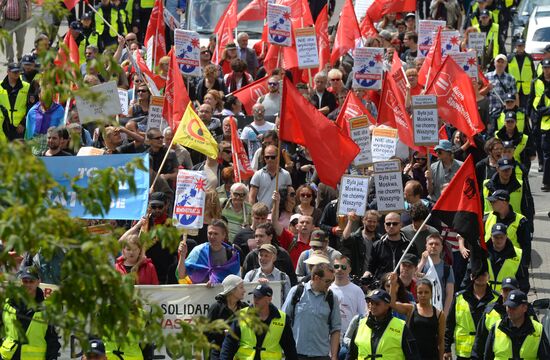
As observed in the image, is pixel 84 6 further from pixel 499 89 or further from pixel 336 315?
pixel 336 315

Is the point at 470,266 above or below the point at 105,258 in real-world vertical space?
below

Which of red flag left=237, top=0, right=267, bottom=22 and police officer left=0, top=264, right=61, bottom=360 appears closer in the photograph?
police officer left=0, top=264, right=61, bottom=360

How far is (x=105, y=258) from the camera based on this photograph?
8625 mm

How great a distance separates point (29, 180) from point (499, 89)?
57.3 feet

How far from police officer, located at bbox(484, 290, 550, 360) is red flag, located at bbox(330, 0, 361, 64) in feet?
37.3

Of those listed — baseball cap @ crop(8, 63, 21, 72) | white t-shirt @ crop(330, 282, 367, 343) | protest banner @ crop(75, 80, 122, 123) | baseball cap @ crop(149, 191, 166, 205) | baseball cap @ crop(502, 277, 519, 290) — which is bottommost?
white t-shirt @ crop(330, 282, 367, 343)

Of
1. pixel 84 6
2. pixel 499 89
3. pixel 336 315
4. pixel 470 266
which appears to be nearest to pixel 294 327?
pixel 336 315

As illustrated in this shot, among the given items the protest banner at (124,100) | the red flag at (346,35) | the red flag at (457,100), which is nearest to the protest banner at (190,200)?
the red flag at (457,100)

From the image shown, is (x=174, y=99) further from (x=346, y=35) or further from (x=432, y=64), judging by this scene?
(x=346, y=35)

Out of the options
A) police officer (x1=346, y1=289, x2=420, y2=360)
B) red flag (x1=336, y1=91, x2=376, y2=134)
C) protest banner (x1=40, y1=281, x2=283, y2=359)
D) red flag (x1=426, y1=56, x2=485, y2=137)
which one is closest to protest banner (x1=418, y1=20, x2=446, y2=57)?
red flag (x1=426, y1=56, x2=485, y2=137)

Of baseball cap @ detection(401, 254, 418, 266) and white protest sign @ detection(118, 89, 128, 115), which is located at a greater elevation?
white protest sign @ detection(118, 89, 128, 115)

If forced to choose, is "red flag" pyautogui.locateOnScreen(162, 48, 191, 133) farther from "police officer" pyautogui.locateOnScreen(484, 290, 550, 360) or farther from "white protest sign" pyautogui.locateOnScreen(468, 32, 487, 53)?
"white protest sign" pyautogui.locateOnScreen(468, 32, 487, 53)

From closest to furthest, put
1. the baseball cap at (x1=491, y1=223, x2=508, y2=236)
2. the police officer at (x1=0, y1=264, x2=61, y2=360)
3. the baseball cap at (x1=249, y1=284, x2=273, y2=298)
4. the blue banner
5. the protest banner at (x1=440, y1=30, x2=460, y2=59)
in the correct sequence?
the baseball cap at (x1=249, y1=284, x2=273, y2=298) < the police officer at (x1=0, y1=264, x2=61, y2=360) < the blue banner < the baseball cap at (x1=491, y1=223, x2=508, y2=236) < the protest banner at (x1=440, y1=30, x2=460, y2=59)

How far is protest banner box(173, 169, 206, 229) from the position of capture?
1541cm
